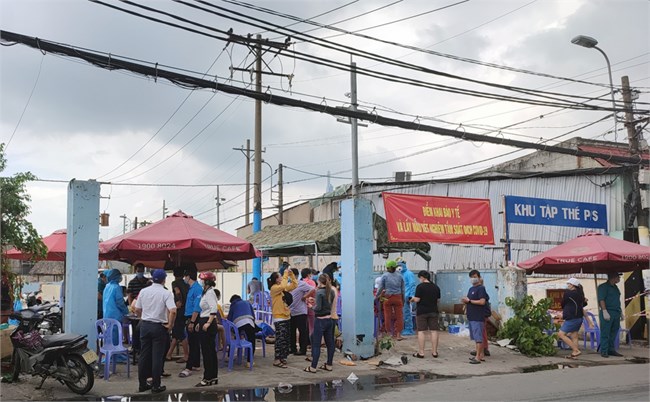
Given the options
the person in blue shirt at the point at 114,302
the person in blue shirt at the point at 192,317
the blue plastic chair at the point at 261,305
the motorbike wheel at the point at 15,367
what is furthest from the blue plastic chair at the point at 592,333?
the motorbike wheel at the point at 15,367

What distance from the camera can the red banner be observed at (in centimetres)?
1395

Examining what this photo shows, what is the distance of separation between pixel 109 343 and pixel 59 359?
48.0 inches

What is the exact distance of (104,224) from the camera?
30.2 meters

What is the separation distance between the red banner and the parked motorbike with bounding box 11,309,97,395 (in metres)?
7.19

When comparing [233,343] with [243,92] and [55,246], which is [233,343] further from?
[55,246]

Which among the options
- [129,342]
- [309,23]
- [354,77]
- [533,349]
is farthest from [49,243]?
[533,349]

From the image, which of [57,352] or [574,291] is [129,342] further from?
[574,291]

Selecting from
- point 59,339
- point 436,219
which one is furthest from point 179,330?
point 436,219

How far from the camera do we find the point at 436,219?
1452 centimetres

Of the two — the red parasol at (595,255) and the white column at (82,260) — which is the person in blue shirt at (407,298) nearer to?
the red parasol at (595,255)

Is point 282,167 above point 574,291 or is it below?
above

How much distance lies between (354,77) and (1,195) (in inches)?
506

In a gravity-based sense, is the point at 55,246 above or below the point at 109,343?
above

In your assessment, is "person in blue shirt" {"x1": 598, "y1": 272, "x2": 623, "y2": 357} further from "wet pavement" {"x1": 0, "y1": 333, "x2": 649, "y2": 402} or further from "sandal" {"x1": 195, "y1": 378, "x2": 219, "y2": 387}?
"sandal" {"x1": 195, "y1": 378, "x2": 219, "y2": 387}
